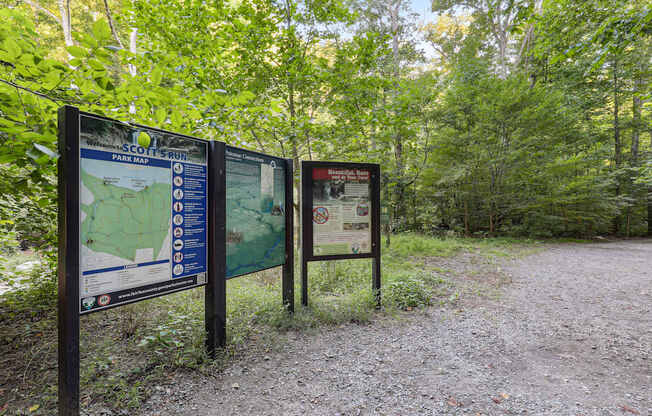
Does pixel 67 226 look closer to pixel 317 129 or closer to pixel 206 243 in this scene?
pixel 206 243

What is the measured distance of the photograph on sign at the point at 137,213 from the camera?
1.98 m

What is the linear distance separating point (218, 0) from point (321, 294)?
6.06 meters

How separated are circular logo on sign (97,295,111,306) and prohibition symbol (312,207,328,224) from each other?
243cm

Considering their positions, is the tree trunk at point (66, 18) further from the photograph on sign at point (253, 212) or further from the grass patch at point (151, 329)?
the photograph on sign at point (253, 212)

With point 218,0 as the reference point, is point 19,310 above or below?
below

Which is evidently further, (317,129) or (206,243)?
(317,129)

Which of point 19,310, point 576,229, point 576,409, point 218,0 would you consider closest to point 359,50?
point 218,0

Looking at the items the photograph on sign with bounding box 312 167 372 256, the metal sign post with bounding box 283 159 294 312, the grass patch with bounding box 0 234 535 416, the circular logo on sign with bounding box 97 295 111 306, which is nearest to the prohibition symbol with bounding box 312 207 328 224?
the photograph on sign with bounding box 312 167 372 256

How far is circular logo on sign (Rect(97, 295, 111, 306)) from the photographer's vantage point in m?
2.03

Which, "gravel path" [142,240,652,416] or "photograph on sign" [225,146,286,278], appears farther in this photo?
"photograph on sign" [225,146,286,278]

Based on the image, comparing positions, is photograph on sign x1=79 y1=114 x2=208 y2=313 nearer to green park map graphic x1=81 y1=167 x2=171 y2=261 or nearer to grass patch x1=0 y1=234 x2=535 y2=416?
green park map graphic x1=81 y1=167 x2=171 y2=261

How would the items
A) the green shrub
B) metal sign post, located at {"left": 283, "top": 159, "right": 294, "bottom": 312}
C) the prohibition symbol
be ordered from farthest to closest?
the green shrub, the prohibition symbol, metal sign post, located at {"left": 283, "top": 159, "right": 294, "bottom": 312}

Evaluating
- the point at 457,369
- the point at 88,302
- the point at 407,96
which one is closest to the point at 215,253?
the point at 88,302

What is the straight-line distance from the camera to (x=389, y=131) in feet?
20.4
